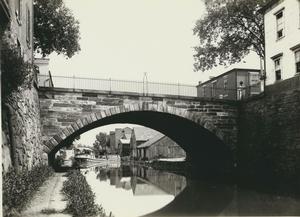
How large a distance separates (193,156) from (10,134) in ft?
71.5

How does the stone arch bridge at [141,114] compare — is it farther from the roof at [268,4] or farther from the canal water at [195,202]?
the roof at [268,4]

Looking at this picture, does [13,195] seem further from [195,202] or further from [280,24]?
[280,24]

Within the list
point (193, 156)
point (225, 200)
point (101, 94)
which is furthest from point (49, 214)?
point (193, 156)

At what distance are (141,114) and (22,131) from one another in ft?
37.3

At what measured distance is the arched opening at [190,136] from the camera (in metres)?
24.3

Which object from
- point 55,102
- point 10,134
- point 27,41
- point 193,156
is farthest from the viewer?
point 193,156

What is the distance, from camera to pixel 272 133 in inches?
830

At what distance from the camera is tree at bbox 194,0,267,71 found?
95.7 ft

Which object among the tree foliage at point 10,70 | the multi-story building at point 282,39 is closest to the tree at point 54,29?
the multi-story building at point 282,39

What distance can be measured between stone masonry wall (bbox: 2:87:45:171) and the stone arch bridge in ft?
7.51

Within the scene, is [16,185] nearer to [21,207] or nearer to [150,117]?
[21,207]

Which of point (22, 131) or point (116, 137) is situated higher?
point (22, 131)

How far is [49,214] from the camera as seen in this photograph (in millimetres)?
9141

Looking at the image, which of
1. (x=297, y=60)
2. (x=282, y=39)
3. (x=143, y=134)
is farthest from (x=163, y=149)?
(x=297, y=60)
